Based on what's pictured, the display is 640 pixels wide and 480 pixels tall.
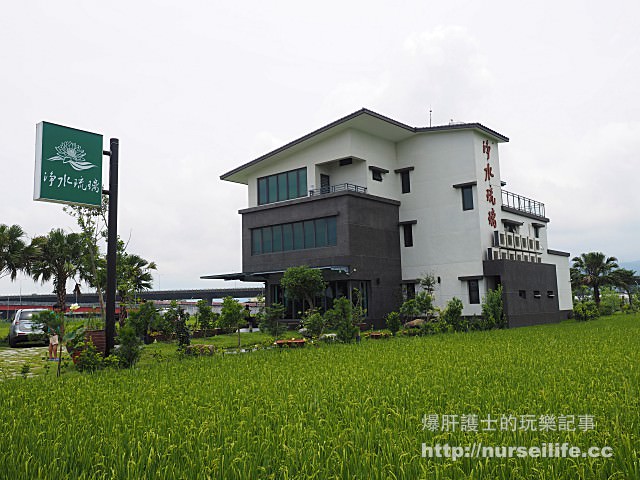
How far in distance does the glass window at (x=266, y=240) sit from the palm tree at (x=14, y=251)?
1203 cm

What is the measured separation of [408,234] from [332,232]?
4.89m

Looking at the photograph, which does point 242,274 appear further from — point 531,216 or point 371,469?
point 371,469

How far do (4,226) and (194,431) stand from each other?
25547mm

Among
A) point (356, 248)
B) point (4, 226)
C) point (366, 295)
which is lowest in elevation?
point (366, 295)

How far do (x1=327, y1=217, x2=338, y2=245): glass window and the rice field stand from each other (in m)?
15.6

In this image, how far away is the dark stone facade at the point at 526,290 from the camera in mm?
25219

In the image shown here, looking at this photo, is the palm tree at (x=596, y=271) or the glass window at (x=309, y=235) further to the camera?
the palm tree at (x=596, y=271)

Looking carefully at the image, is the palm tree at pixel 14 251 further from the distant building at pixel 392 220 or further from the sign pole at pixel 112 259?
the sign pole at pixel 112 259

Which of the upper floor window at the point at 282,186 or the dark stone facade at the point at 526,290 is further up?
the upper floor window at the point at 282,186

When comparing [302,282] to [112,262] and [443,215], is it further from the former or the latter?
[112,262]

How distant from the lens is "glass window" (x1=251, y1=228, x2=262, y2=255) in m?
28.8

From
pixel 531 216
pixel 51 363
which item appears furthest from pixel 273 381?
pixel 531 216

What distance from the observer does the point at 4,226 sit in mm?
25938

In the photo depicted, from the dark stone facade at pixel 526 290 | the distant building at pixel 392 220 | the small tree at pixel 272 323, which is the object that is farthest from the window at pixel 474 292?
the small tree at pixel 272 323
